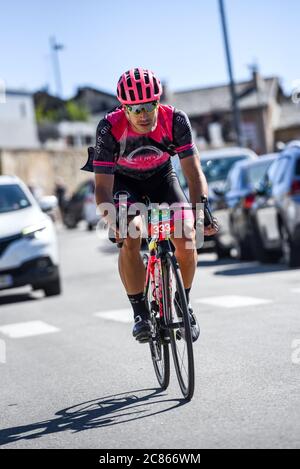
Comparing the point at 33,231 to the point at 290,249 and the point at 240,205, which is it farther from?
the point at 240,205

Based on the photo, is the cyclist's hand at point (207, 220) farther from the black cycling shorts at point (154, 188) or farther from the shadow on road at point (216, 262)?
the shadow on road at point (216, 262)

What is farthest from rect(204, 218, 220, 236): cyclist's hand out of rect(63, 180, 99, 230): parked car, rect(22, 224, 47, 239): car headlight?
rect(63, 180, 99, 230): parked car

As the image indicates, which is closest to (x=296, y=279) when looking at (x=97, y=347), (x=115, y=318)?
(x=115, y=318)

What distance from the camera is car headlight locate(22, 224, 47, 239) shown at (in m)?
14.7

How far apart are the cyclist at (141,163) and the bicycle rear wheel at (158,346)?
55 millimetres

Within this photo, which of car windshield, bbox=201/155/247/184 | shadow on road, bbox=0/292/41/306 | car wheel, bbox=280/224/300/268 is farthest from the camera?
car windshield, bbox=201/155/247/184

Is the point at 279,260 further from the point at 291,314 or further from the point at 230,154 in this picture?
the point at 291,314

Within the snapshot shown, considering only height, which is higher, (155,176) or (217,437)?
(155,176)

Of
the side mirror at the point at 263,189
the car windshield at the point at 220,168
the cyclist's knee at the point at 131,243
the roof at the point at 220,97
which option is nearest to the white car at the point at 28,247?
the side mirror at the point at 263,189

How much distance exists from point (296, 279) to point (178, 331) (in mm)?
7284

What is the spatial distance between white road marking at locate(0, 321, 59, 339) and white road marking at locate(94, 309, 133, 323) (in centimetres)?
68

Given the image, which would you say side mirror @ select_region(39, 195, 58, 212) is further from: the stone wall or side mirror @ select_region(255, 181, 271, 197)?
the stone wall
